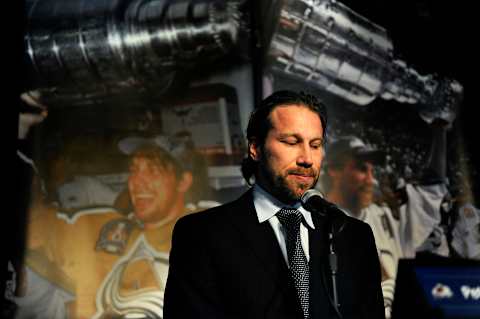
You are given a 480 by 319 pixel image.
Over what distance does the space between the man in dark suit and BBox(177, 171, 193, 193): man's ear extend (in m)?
1.70

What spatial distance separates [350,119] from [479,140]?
902 millimetres

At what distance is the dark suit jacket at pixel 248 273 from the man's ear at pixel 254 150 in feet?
0.52

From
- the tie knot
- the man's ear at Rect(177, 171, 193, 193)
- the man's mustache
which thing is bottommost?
the man's ear at Rect(177, 171, 193, 193)

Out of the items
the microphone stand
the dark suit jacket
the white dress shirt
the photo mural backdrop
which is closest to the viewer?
the microphone stand

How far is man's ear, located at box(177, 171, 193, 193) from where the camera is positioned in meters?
3.19

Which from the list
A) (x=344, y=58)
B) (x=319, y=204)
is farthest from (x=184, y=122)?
(x=319, y=204)

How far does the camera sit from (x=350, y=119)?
326 cm

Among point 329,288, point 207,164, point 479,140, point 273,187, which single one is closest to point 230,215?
point 273,187

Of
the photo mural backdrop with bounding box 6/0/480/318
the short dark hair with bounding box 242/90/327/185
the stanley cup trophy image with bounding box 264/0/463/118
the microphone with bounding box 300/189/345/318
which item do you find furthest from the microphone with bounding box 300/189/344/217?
the stanley cup trophy image with bounding box 264/0/463/118

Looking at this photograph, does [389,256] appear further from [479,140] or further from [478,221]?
[479,140]

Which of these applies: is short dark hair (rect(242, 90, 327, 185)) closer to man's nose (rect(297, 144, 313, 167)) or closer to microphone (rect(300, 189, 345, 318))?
man's nose (rect(297, 144, 313, 167))

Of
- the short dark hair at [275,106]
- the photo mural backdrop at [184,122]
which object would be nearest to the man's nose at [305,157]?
the short dark hair at [275,106]

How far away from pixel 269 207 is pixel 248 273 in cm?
22

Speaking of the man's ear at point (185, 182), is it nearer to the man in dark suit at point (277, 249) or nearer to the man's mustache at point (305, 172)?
the man in dark suit at point (277, 249)
